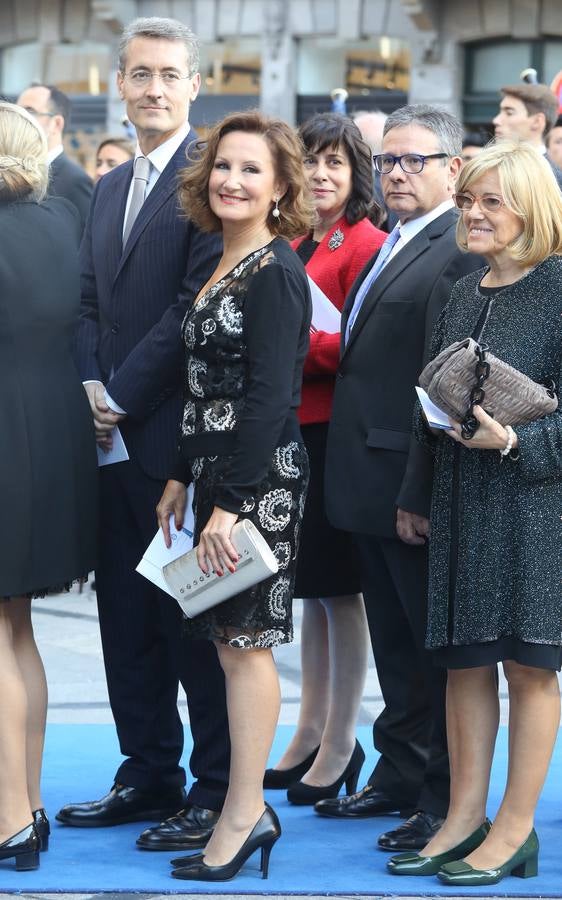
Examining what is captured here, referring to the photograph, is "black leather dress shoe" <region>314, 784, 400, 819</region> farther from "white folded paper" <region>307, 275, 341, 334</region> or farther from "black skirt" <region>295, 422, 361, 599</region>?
"white folded paper" <region>307, 275, 341, 334</region>

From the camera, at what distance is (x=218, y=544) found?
12.7 feet

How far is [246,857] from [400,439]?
1.21m

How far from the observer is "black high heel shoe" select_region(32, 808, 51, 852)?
4.20m

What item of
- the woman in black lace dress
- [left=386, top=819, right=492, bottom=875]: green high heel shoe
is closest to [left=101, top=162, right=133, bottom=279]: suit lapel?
the woman in black lace dress

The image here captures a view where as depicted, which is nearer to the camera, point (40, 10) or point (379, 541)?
point (379, 541)

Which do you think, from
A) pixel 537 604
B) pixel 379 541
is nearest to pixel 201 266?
pixel 379 541

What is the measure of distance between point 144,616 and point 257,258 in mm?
1204

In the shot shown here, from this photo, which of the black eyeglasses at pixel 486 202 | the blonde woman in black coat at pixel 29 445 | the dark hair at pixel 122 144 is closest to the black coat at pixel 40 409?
the blonde woman in black coat at pixel 29 445

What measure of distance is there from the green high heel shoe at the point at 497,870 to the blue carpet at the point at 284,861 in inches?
0.9

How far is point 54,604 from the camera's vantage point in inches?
321

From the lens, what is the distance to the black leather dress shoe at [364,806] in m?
4.64

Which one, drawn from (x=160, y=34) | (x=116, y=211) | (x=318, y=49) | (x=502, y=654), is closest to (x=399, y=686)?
(x=502, y=654)

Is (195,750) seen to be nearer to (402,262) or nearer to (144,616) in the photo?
(144,616)

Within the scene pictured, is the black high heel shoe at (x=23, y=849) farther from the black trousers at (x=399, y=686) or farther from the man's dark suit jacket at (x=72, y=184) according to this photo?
the man's dark suit jacket at (x=72, y=184)
